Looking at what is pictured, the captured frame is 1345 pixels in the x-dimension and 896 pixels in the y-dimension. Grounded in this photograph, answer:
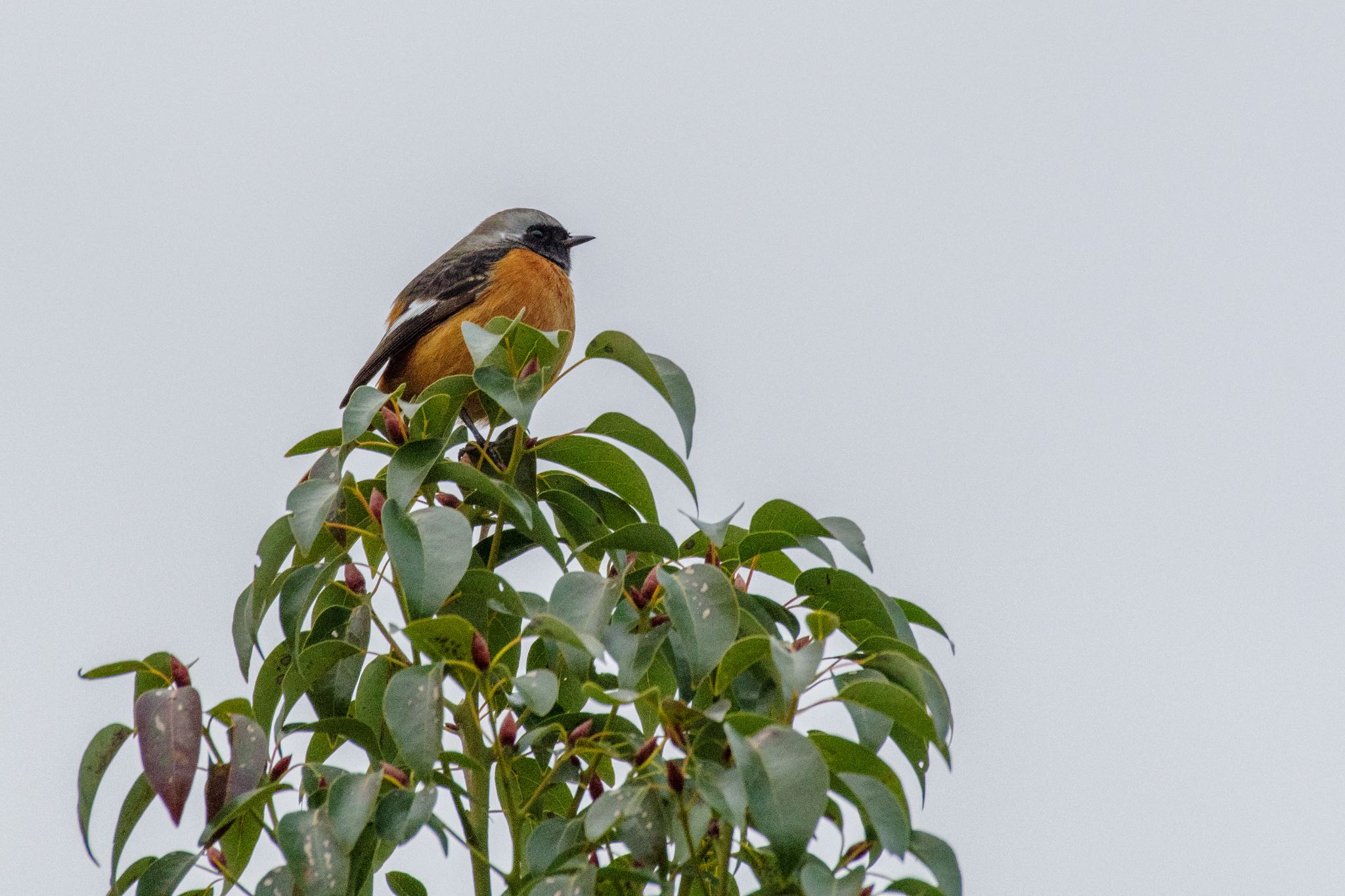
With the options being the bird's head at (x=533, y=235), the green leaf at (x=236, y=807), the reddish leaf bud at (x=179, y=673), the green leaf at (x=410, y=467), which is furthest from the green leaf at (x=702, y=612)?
the bird's head at (x=533, y=235)

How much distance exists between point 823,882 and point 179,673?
112 cm

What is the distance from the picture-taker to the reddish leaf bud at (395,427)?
2584mm

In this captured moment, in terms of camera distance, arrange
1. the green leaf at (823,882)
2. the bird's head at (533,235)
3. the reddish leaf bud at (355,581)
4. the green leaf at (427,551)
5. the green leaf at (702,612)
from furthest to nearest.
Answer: the bird's head at (533,235) → the reddish leaf bud at (355,581) → the green leaf at (427,551) → the green leaf at (702,612) → the green leaf at (823,882)

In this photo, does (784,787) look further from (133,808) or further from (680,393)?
(133,808)

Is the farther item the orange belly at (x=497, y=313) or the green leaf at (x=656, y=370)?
the orange belly at (x=497, y=313)

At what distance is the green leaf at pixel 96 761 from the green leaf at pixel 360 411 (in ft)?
1.78

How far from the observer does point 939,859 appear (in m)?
2.20

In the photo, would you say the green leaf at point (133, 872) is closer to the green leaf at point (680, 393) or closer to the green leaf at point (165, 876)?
the green leaf at point (165, 876)

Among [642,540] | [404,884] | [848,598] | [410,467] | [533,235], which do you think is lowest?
[404,884]

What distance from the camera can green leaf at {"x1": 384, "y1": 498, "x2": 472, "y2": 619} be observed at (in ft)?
7.12

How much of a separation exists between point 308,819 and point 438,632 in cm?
35

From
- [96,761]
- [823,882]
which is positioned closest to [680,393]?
[823,882]

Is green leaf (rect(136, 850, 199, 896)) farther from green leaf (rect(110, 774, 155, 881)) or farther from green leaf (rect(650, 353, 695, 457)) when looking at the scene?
green leaf (rect(650, 353, 695, 457))

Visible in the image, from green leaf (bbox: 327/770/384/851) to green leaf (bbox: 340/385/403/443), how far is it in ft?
1.87
